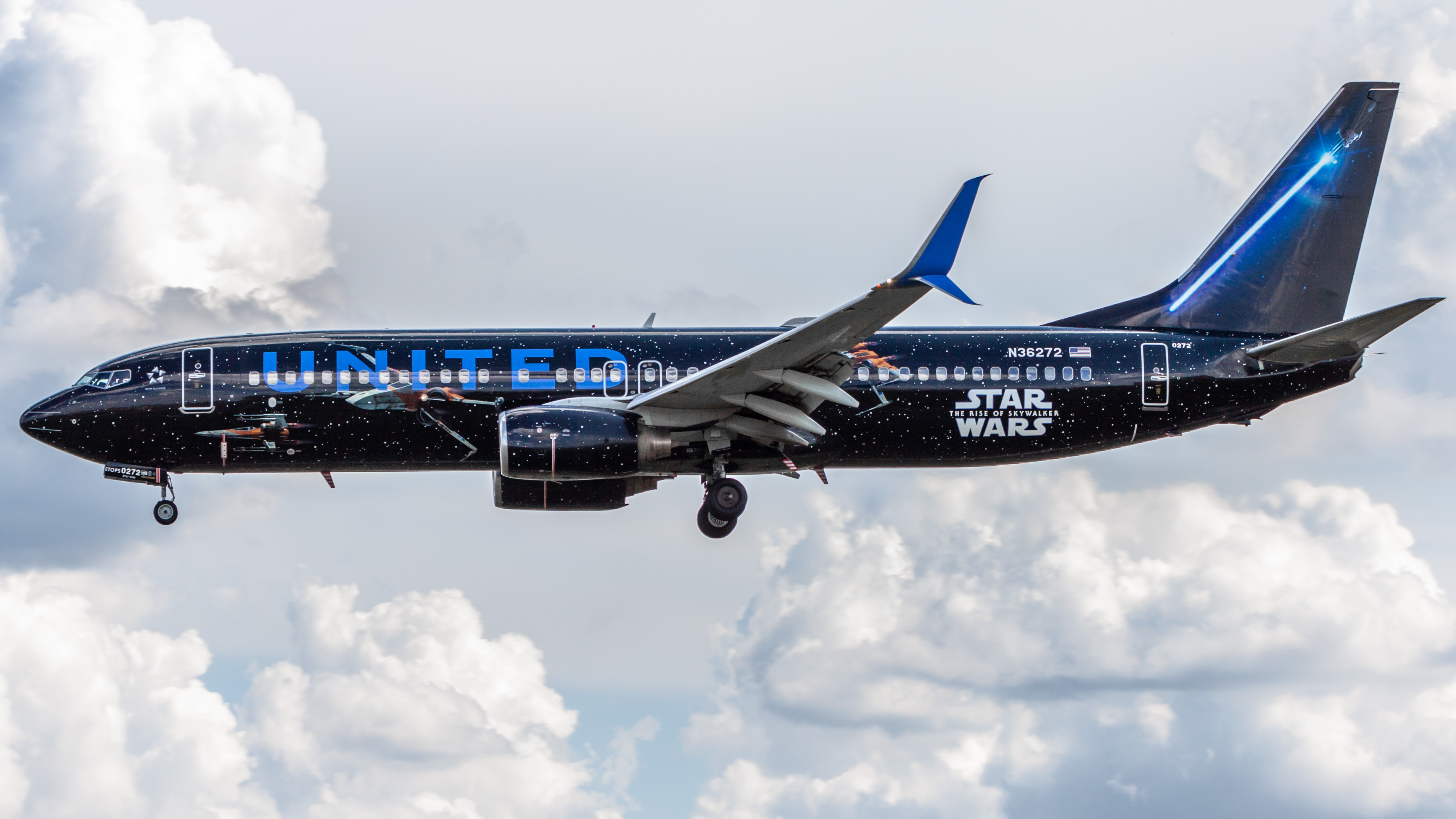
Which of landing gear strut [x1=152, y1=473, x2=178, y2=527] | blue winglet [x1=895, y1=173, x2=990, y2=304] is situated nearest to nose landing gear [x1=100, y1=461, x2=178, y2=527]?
landing gear strut [x1=152, y1=473, x2=178, y2=527]

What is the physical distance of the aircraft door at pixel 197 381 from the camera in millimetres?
29500

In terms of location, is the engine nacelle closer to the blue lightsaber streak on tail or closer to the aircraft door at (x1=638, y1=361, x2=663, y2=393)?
the aircraft door at (x1=638, y1=361, x2=663, y2=393)

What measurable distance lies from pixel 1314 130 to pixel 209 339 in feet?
83.7

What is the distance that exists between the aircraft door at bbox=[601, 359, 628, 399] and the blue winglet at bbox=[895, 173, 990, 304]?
8228 millimetres

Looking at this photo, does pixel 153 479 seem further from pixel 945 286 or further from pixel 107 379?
pixel 945 286

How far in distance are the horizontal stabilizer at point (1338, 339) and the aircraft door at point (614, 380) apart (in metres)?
13.2

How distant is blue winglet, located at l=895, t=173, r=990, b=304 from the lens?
897 inches

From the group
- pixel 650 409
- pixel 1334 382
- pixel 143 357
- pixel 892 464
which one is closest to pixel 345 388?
pixel 143 357

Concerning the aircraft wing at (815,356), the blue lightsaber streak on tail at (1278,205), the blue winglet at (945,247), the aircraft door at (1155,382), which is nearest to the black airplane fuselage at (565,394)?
the aircraft door at (1155,382)

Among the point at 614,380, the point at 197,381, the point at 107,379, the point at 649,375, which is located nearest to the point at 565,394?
the point at 614,380

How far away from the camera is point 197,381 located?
29625 mm

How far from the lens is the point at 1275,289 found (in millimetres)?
33469

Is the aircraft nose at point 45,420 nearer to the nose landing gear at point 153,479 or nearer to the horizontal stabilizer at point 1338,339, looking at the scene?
the nose landing gear at point 153,479

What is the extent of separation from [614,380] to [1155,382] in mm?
11475
